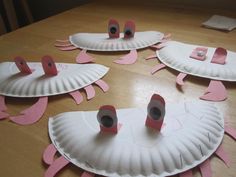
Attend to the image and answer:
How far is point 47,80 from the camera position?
68 cm

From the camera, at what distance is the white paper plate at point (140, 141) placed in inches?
17.2

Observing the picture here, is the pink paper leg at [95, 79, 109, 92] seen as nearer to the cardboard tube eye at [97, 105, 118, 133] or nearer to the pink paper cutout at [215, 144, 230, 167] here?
the cardboard tube eye at [97, 105, 118, 133]

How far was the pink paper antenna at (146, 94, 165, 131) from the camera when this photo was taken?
0.49 m

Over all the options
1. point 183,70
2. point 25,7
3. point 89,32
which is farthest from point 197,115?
point 25,7

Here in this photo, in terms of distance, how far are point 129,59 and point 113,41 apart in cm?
12

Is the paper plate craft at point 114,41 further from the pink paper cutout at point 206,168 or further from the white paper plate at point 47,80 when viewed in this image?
the pink paper cutout at point 206,168

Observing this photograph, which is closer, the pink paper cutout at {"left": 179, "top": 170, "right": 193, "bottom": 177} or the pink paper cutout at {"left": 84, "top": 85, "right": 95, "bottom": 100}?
the pink paper cutout at {"left": 179, "top": 170, "right": 193, "bottom": 177}

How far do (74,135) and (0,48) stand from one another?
1.93 feet

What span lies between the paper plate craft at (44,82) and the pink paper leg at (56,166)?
0.15 metres

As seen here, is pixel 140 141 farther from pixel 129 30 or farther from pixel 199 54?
pixel 129 30

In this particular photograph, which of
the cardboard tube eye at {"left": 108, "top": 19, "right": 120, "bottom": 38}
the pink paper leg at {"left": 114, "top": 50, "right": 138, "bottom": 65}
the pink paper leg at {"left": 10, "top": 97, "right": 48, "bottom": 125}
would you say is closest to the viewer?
the pink paper leg at {"left": 10, "top": 97, "right": 48, "bottom": 125}

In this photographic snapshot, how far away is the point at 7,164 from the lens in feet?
1.54

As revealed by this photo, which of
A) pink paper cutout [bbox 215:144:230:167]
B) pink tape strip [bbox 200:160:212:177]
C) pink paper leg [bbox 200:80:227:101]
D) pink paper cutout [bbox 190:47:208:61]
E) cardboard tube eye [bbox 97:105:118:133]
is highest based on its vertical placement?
cardboard tube eye [bbox 97:105:118:133]

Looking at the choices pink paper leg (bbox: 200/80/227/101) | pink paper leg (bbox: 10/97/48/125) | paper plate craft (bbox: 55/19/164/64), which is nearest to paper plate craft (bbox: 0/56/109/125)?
pink paper leg (bbox: 10/97/48/125)
